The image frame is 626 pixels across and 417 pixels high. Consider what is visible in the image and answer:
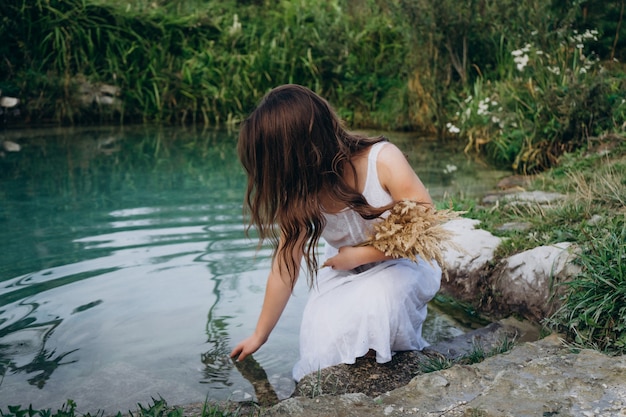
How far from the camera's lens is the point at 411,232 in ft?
8.82

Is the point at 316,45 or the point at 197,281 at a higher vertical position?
the point at 316,45

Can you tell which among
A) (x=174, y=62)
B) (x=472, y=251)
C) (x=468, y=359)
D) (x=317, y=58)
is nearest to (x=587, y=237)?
(x=472, y=251)

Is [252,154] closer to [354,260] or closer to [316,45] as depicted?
[354,260]

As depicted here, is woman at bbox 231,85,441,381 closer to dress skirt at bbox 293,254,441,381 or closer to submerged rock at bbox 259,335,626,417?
dress skirt at bbox 293,254,441,381

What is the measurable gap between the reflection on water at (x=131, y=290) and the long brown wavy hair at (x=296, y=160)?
1.74ft

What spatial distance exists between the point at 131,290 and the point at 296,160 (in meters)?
1.82

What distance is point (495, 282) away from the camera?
11.8ft

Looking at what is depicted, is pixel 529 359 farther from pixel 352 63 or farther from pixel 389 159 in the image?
pixel 352 63

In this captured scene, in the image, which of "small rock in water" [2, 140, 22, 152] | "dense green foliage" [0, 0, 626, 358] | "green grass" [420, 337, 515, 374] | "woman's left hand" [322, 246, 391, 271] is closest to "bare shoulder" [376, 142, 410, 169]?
"woman's left hand" [322, 246, 391, 271]

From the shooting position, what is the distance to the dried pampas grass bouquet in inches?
106

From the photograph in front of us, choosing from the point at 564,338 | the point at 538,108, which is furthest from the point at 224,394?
the point at 538,108

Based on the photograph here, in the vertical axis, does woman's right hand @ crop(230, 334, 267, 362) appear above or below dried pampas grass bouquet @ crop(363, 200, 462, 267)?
below

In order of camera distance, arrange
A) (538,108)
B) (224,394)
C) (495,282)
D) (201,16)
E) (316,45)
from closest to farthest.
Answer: (224,394), (495,282), (538,108), (316,45), (201,16)

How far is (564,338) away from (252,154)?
1.43 metres
